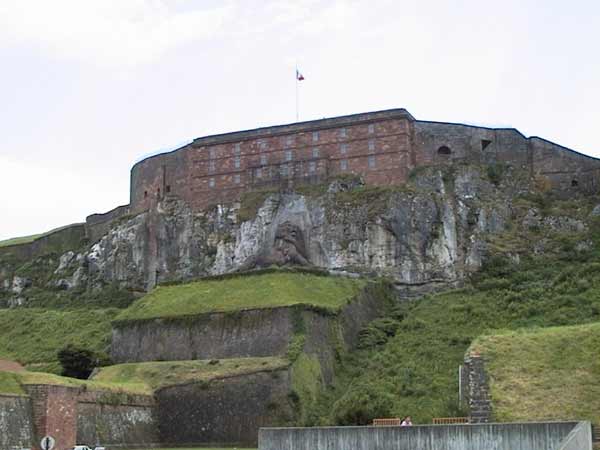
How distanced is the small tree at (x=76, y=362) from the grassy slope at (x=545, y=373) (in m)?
21.8

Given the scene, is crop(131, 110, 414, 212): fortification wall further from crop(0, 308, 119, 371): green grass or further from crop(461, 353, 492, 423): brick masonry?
crop(461, 353, 492, 423): brick masonry

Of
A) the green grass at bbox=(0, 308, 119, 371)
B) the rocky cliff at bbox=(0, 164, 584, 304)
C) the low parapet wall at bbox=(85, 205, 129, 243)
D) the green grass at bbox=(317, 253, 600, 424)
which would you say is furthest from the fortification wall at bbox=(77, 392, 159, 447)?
the low parapet wall at bbox=(85, 205, 129, 243)

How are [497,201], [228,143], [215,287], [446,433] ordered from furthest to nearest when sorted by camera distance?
[228,143], [497,201], [215,287], [446,433]

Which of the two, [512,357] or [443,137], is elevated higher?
[443,137]

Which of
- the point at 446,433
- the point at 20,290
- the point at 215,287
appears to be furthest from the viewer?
the point at 20,290

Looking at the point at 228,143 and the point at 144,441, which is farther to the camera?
the point at 228,143

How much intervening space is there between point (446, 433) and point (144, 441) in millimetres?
18573

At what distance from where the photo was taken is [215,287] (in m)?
55.2

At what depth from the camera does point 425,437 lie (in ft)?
91.4

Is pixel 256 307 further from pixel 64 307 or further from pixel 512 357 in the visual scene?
pixel 64 307

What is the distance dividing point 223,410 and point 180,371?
3.34 metres

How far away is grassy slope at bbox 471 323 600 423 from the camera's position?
31.5 m

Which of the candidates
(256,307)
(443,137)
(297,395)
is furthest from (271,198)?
(297,395)

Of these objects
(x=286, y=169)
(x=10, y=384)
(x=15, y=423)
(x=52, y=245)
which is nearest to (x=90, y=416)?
(x=10, y=384)
